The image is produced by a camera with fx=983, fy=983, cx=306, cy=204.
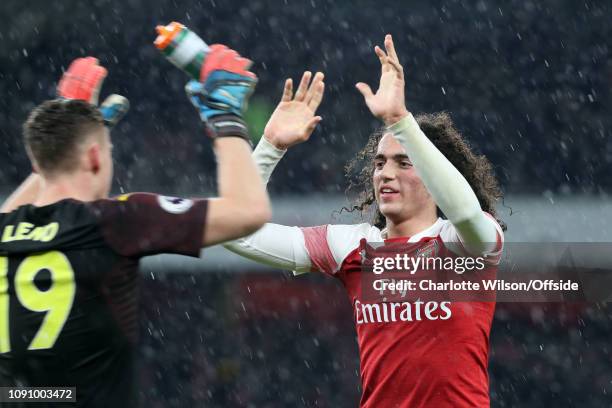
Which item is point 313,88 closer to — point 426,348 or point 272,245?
point 272,245

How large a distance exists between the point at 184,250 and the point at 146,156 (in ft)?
20.8

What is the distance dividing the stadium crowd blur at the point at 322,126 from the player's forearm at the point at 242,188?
5357 mm

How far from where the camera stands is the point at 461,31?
9.34 metres

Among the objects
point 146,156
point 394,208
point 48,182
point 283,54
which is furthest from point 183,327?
point 48,182

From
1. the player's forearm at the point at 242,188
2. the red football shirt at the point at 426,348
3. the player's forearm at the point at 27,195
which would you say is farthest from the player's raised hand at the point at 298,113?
the player's forearm at the point at 242,188

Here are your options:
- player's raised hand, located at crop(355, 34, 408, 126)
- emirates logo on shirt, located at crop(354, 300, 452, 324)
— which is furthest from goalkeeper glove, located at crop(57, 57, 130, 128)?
emirates logo on shirt, located at crop(354, 300, 452, 324)

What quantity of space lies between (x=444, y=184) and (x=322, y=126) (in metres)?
5.56

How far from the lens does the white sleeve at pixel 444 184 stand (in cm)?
336

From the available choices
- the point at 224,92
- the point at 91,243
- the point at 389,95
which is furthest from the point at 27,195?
the point at 389,95

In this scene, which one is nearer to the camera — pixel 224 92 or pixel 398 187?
pixel 224 92

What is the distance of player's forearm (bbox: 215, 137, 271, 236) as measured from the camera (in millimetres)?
2506

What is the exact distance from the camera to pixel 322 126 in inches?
349

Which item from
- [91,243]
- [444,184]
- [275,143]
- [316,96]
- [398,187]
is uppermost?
[316,96]

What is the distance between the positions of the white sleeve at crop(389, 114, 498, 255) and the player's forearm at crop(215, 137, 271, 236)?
979 mm
